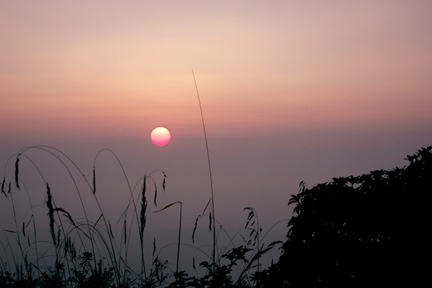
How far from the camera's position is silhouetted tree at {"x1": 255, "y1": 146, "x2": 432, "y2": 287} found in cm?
214

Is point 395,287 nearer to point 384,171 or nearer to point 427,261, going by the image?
point 427,261

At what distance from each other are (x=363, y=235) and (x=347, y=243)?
140 millimetres

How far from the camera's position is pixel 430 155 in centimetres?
285

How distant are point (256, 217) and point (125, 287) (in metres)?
1.14

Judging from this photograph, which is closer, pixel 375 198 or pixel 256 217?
pixel 375 198

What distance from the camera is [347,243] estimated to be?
7.70ft

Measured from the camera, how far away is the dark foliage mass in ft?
6.93

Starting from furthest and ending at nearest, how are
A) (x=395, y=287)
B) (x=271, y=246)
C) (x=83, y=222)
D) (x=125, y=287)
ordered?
1. (x=83, y=222)
2. (x=125, y=287)
3. (x=395, y=287)
4. (x=271, y=246)

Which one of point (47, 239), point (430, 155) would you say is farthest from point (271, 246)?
point (47, 239)

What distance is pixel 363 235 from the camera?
7.84 ft

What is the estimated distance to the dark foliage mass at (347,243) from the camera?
211 centimetres

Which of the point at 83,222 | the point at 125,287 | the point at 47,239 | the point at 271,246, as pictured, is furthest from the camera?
the point at 47,239

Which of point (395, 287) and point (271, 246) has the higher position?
point (271, 246)

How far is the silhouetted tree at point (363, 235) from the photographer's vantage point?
2.14 metres
